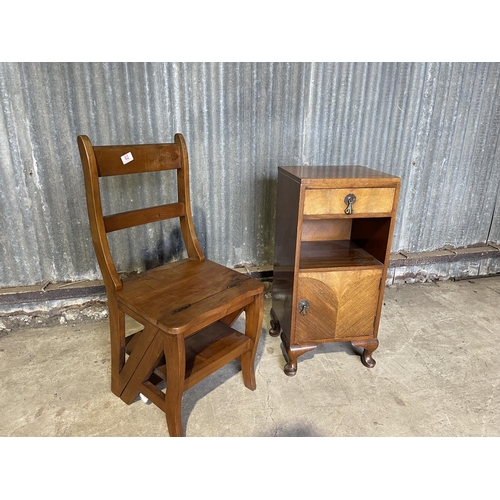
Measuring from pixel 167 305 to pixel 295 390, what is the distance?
878 mm

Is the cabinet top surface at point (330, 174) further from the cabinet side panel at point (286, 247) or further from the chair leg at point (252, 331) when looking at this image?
the chair leg at point (252, 331)

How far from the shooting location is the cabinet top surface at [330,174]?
180cm

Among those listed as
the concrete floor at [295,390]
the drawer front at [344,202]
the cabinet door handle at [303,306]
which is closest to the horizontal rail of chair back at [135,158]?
the drawer front at [344,202]

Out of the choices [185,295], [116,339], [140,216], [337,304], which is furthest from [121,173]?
[337,304]

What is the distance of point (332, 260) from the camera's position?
6.82 ft

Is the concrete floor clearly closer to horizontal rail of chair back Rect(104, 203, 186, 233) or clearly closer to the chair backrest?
the chair backrest

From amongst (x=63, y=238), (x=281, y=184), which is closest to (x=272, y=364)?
(x=281, y=184)

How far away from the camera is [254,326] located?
1.92 m

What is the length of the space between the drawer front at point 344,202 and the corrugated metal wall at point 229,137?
0.91 m

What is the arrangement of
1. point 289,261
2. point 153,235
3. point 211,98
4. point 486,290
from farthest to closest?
point 486,290 < point 153,235 < point 211,98 < point 289,261

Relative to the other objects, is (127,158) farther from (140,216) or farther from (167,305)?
(167,305)

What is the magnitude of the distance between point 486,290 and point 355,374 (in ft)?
5.58

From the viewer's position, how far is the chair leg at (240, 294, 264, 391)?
187 cm

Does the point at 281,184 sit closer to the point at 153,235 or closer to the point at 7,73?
the point at 153,235
